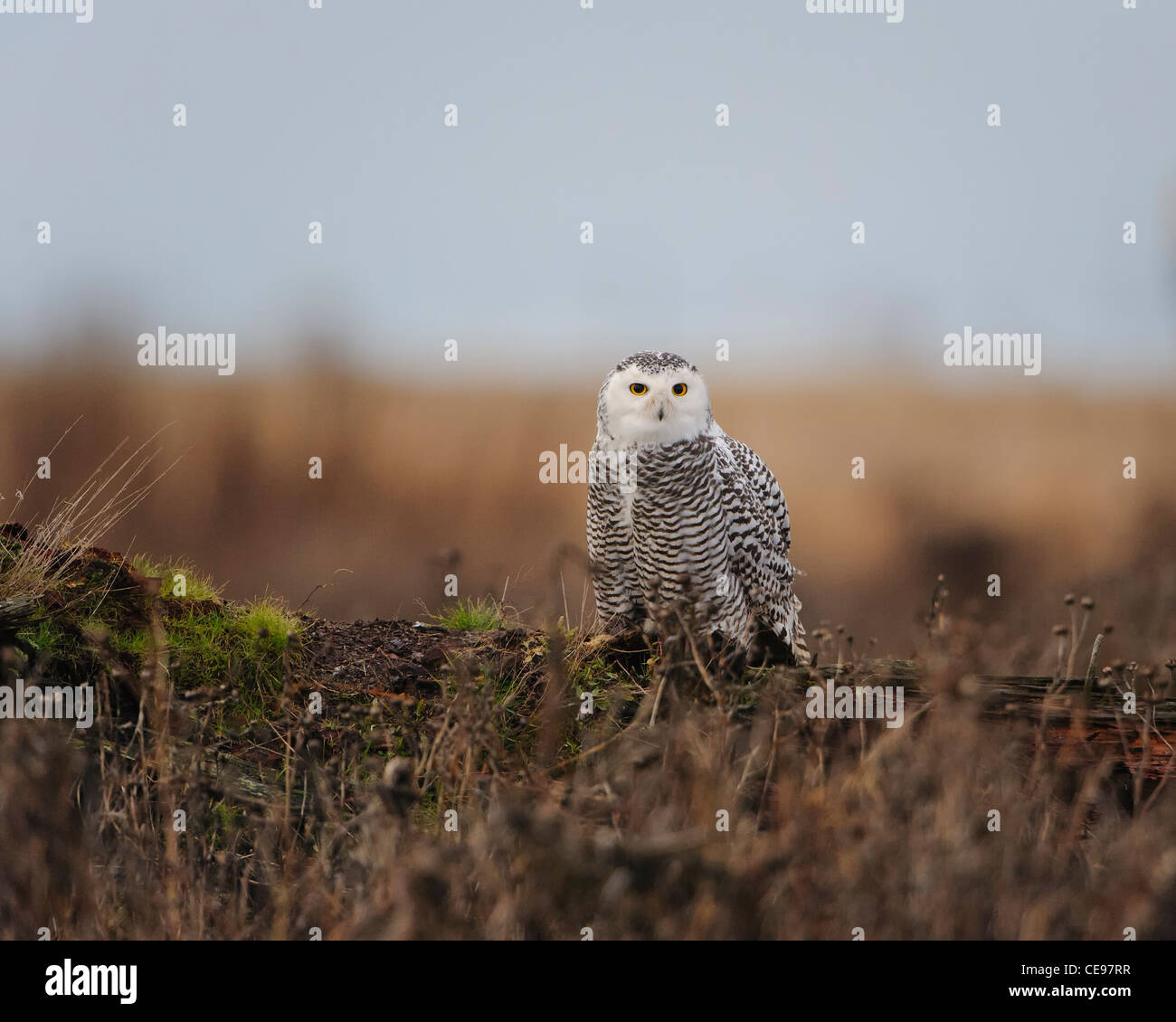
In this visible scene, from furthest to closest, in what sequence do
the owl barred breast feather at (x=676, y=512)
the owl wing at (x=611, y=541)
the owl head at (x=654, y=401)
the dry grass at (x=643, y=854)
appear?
the owl wing at (x=611, y=541)
the owl barred breast feather at (x=676, y=512)
the owl head at (x=654, y=401)
the dry grass at (x=643, y=854)

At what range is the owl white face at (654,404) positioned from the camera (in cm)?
529

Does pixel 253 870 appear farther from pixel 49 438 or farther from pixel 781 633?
pixel 49 438

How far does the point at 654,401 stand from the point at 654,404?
0.02 meters

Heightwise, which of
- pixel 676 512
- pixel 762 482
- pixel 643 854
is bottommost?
pixel 643 854

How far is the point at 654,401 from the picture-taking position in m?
5.31

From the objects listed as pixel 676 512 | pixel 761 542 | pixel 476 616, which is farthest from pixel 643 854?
pixel 476 616

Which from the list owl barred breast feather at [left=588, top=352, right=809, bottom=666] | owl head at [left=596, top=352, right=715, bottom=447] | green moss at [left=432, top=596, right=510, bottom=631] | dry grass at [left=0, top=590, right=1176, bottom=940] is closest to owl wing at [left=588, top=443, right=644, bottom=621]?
owl barred breast feather at [left=588, top=352, right=809, bottom=666]

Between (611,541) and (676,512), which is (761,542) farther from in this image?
(611,541)

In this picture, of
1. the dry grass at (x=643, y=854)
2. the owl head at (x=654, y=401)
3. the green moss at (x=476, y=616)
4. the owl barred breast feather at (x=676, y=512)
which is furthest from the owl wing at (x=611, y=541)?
the dry grass at (x=643, y=854)

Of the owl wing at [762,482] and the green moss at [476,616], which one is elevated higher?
the owl wing at [762,482]

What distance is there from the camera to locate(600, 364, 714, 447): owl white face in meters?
5.29

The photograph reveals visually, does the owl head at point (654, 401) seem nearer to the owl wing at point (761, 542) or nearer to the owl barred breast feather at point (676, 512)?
the owl barred breast feather at point (676, 512)
